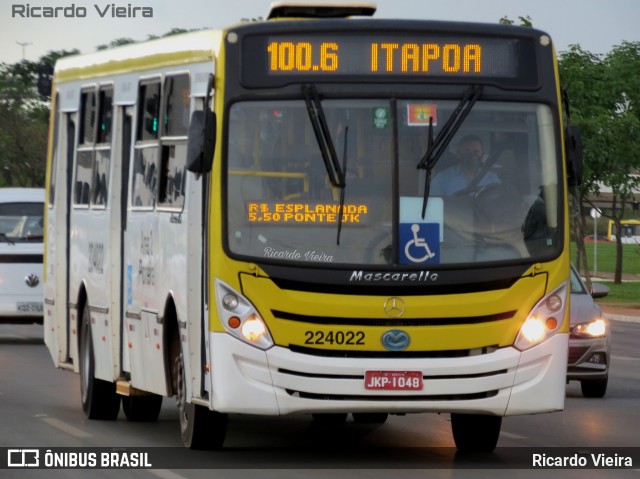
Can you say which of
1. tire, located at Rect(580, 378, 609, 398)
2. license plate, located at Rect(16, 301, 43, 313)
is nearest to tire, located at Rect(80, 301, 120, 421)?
tire, located at Rect(580, 378, 609, 398)

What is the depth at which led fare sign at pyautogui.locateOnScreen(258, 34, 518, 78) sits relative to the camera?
11.9 meters

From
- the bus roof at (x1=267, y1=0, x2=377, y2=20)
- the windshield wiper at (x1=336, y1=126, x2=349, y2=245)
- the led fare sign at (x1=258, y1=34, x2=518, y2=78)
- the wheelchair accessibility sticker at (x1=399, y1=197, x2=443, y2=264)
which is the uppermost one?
the bus roof at (x1=267, y1=0, x2=377, y2=20)

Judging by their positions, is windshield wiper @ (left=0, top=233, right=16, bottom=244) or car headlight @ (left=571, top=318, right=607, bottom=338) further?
windshield wiper @ (left=0, top=233, right=16, bottom=244)

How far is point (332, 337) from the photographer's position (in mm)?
11555

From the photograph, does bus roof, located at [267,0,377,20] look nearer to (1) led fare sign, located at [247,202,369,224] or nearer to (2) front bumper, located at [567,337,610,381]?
(1) led fare sign, located at [247,202,369,224]

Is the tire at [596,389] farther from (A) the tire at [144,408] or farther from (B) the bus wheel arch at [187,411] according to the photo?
(B) the bus wheel arch at [187,411]

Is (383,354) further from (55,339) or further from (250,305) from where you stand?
(55,339)

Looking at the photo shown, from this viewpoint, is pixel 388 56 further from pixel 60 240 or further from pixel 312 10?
pixel 60 240

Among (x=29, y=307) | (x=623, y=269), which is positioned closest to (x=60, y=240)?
(x=29, y=307)

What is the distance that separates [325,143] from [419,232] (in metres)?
0.82

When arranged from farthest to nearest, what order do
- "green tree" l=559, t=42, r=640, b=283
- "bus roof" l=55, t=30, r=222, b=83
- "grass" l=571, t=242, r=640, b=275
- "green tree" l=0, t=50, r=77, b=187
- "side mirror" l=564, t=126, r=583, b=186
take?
"grass" l=571, t=242, r=640, b=275, "green tree" l=0, t=50, r=77, b=187, "green tree" l=559, t=42, r=640, b=283, "bus roof" l=55, t=30, r=222, b=83, "side mirror" l=564, t=126, r=583, b=186

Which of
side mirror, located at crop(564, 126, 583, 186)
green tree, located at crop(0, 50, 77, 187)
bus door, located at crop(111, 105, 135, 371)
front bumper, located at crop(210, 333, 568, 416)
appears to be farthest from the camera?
green tree, located at crop(0, 50, 77, 187)

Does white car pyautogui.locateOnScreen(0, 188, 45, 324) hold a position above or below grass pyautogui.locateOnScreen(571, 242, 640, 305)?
above

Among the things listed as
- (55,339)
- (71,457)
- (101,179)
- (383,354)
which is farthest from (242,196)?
(55,339)
